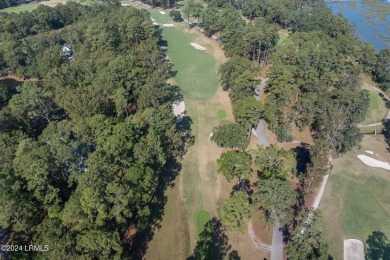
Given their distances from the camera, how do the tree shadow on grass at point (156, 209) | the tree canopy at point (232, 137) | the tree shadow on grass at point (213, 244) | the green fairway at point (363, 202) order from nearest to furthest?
the tree shadow on grass at point (213, 244)
the tree shadow on grass at point (156, 209)
the green fairway at point (363, 202)
the tree canopy at point (232, 137)

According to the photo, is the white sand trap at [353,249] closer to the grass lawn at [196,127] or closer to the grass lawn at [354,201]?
the grass lawn at [354,201]

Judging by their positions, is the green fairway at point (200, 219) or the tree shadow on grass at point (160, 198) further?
the green fairway at point (200, 219)

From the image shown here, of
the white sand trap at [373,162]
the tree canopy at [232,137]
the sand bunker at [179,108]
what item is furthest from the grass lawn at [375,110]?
the sand bunker at [179,108]

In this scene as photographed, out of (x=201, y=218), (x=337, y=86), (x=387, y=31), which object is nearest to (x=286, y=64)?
(x=337, y=86)

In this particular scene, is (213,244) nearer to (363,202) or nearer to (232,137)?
(232,137)

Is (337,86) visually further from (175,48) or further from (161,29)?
(161,29)

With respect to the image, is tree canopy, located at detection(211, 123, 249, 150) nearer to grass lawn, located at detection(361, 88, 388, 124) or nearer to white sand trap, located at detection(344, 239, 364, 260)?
white sand trap, located at detection(344, 239, 364, 260)

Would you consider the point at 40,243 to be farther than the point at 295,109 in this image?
No
